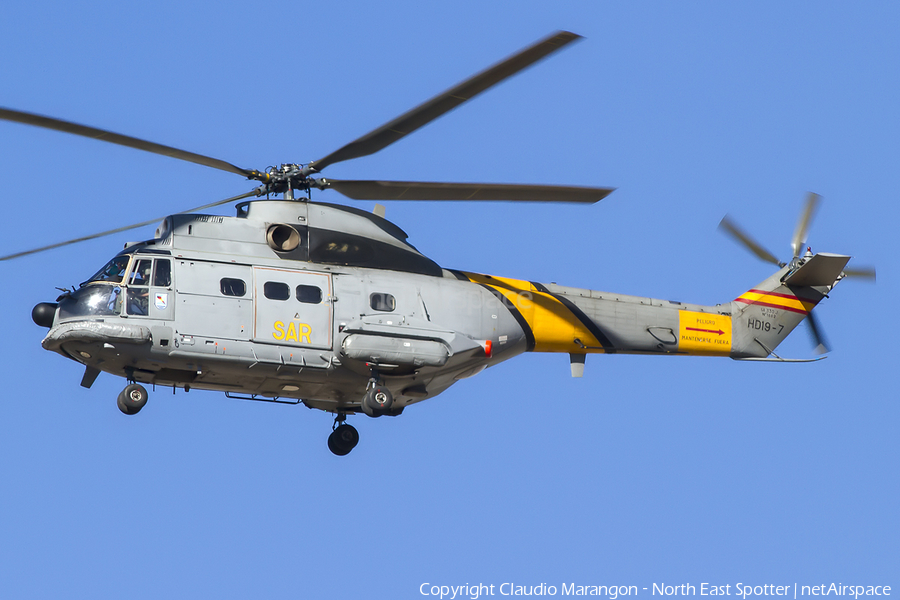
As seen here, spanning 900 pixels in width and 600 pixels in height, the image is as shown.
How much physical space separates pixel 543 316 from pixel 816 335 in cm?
610

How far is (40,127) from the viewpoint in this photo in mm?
16562

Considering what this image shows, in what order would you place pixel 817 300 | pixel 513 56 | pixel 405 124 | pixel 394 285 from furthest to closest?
pixel 817 300
pixel 394 285
pixel 405 124
pixel 513 56

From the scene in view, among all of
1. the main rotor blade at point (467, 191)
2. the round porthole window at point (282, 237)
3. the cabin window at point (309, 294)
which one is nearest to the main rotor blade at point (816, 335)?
the main rotor blade at point (467, 191)

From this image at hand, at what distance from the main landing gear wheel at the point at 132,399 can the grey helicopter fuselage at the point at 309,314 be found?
35 centimetres

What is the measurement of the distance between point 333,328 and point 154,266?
9.45 ft

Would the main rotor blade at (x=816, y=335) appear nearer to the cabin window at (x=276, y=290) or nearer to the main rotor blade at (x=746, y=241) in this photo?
the main rotor blade at (x=746, y=241)

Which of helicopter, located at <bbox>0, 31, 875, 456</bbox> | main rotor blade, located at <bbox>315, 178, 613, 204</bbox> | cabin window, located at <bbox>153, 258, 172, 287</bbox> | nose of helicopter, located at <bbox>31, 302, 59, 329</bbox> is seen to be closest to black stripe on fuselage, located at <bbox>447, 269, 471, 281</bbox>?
helicopter, located at <bbox>0, 31, 875, 456</bbox>

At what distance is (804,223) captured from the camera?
23.3m

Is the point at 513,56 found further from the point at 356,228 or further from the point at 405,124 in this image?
the point at 356,228

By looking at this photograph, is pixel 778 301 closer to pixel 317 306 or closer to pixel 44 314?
pixel 317 306

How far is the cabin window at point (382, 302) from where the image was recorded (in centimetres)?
1923

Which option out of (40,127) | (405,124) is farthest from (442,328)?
(40,127)

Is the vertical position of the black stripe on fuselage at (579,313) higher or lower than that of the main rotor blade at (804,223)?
lower

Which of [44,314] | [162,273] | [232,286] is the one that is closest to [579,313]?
[232,286]
